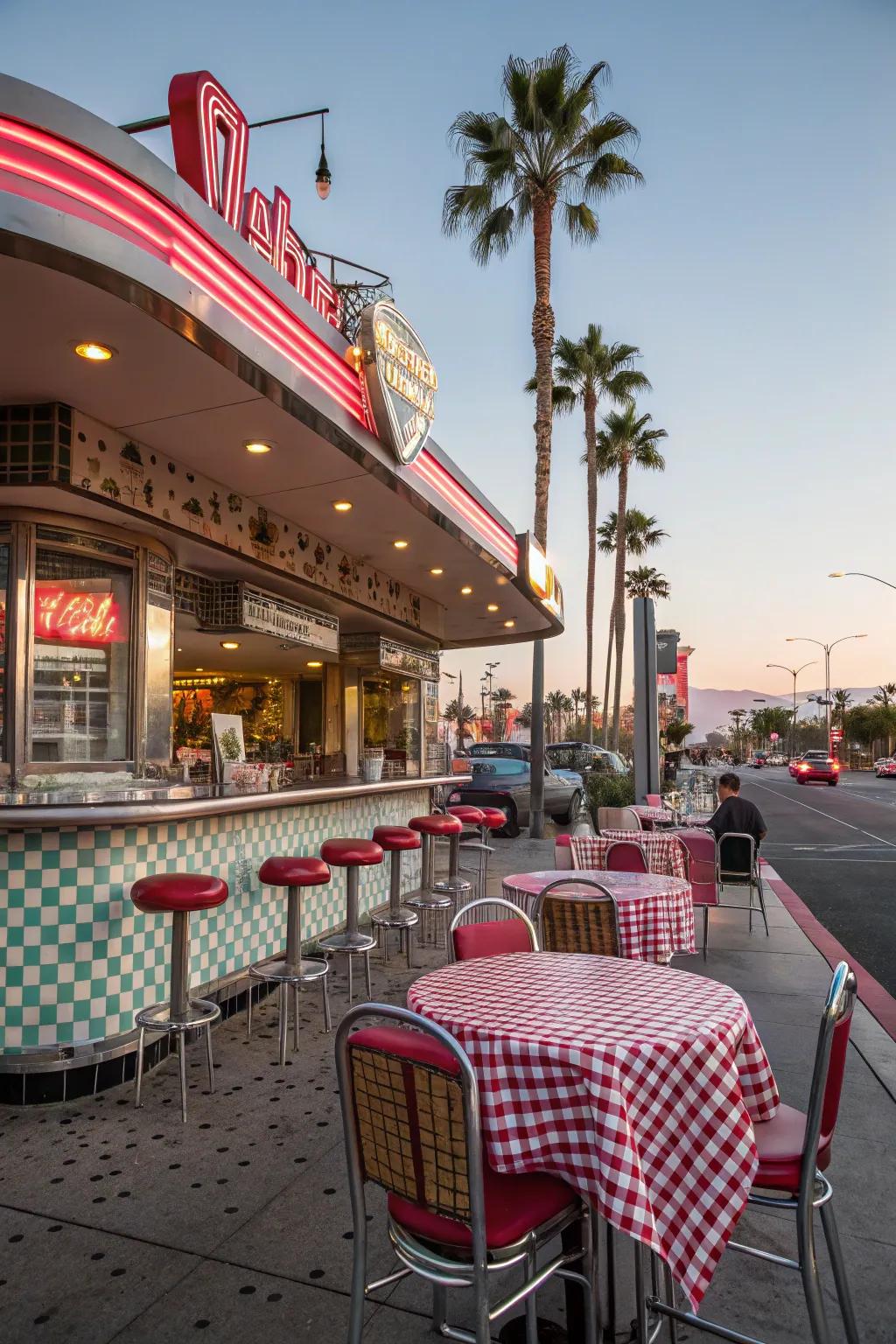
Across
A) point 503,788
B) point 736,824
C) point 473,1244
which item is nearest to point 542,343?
point 503,788

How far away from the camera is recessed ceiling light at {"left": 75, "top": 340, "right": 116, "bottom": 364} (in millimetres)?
3861

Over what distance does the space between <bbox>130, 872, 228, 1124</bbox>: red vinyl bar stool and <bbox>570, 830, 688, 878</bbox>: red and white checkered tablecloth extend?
10.3 ft

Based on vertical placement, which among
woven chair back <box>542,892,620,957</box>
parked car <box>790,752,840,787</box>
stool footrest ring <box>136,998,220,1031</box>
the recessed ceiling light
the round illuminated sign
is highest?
the round illuminated sign

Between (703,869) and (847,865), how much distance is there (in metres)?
6.23

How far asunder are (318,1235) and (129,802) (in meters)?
2.39

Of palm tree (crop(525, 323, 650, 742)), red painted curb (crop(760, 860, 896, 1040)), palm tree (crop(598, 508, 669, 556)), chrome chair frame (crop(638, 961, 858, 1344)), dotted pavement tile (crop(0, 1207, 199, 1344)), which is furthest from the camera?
palm tree (crop(598, 508, 669, 556))

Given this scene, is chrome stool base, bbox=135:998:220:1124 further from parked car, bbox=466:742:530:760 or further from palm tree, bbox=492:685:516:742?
palm tree, bbox=492:685:516:742

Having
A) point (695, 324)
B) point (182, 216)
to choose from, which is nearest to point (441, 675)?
point (182, 216)

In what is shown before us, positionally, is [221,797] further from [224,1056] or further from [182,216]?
[182,216]

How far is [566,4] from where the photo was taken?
386 inches

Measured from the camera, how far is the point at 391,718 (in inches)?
465

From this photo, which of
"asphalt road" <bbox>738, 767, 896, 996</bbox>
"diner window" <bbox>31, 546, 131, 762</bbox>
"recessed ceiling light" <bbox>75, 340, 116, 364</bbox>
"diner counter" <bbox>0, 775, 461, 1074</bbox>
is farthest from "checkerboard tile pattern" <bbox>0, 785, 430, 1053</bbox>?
"asphalt road" <bbox>738, 767, 896, 996</bbox>

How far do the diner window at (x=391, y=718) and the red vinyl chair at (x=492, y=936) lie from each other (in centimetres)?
814

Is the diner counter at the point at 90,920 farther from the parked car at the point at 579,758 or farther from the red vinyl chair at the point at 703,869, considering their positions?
the parked car at the point at 579,758
